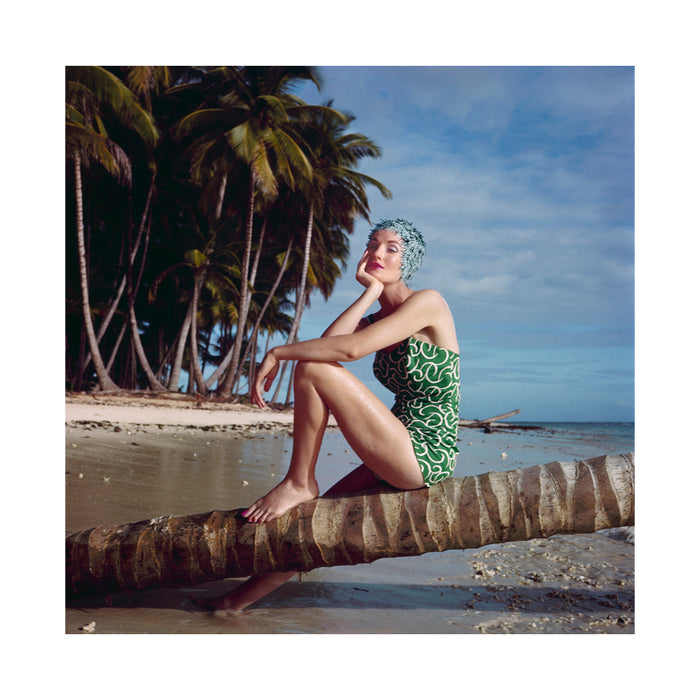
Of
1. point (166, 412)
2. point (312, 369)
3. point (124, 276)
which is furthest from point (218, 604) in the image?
point (124, 276)

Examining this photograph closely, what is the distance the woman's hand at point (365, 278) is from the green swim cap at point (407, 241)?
0.15 meters

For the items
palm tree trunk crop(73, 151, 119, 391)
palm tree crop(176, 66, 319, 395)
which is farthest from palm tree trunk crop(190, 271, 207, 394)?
palm tree crop(176, 66, 319, 395)

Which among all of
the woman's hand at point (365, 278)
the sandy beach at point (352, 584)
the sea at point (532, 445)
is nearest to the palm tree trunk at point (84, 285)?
the sandy beach at point (352, 584)

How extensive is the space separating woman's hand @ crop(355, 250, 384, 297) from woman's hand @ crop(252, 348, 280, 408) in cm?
54

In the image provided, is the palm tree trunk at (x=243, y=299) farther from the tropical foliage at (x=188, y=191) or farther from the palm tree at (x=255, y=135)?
the palm tree at (x=255, y=135)

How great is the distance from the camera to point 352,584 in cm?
333

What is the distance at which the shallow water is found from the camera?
2.94 m

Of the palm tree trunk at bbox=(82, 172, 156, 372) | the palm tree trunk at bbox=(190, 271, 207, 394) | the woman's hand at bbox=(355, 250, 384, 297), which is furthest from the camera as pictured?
the palm tree trunk at bbox=(190, 271, 207, 394)

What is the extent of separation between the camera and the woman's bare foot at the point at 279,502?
107 inches

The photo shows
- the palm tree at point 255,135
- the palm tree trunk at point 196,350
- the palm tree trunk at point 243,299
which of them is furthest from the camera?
the palm tree trunk at point 196,350

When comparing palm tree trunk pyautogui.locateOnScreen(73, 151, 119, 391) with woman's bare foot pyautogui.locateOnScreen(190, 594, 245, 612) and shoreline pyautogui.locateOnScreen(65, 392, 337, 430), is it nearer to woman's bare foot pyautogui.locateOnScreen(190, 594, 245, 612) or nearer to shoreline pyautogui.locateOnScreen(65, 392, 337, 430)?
shoreline pyautogui.locateOnScreen(65, 392, 337, 430)

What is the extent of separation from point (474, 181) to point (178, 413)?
5.96 m

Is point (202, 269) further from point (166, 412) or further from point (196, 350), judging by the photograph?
point (166, 412)

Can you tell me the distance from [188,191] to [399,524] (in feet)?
33.9
